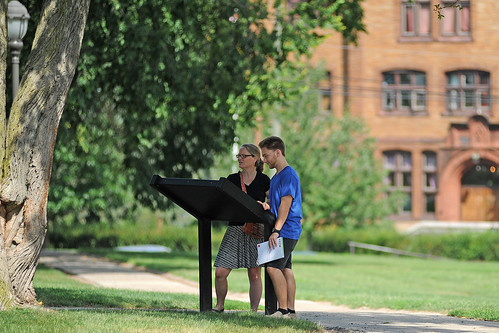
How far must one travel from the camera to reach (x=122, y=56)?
720 inches

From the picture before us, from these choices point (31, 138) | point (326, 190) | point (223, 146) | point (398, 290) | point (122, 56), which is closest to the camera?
point (31, 138)

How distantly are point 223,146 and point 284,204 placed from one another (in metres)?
16.0

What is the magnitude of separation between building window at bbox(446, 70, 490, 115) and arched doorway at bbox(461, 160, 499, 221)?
2.67 metres

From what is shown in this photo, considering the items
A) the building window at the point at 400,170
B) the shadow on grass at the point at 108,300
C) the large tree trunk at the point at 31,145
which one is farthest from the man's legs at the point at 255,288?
the building window at the point at 400,170

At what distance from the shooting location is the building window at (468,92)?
148 ft

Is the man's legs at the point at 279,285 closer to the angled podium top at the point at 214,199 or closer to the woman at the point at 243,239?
the woman at the point at 243,239

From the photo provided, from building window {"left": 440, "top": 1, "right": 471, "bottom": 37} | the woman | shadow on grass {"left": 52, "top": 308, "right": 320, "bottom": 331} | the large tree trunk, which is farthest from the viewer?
building window {"left": 440, "top": 1, "right": 471, "bottom": 37}

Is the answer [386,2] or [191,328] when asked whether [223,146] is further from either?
[386,2]

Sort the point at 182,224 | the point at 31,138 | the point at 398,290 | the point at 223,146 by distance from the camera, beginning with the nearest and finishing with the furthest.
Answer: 1. the point at 31,138
2. the point at 398,290
3. the point at 223,146
4. the point at 182,224

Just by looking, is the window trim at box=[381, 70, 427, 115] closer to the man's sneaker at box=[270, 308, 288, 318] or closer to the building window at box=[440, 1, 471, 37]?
the building window at box=[440, 1, 471, 37]

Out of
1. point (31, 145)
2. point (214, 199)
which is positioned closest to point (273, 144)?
point (214, 199)

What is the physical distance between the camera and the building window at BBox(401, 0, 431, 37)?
4544 cm

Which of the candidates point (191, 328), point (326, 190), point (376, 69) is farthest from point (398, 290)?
point (376, 69)

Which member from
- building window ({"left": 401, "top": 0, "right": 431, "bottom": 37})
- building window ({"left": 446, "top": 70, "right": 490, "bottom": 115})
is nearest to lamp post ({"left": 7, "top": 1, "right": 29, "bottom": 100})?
building window ({"left": 401, "top": 0, "right": 431, "bottom": 37})
